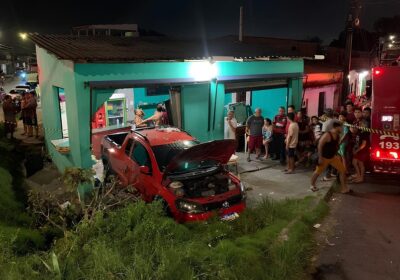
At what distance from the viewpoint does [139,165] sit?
26.2ft

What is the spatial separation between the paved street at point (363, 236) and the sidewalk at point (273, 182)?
0.81 m

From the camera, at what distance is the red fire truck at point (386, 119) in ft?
31.9

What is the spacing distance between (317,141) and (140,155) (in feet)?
18.4

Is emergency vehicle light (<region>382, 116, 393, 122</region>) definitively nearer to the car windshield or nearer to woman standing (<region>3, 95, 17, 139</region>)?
the car windshield

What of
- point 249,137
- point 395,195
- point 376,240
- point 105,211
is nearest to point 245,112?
point 249,137

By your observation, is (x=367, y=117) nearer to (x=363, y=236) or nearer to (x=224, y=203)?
(x=363, y=236)

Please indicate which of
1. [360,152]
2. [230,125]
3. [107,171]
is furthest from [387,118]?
[107,171]

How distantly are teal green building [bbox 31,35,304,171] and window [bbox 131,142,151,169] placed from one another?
161cm

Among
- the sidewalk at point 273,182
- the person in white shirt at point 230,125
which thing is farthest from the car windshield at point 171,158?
the person in white shirt at point 230,125

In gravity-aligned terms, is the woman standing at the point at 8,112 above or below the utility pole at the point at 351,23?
below

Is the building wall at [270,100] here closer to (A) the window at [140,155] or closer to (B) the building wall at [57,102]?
(B) the building wall at [57,102]

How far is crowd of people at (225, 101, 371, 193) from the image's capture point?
9115 mm

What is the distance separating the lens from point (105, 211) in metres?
6.31

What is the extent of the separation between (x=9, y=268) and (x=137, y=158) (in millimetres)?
4256
